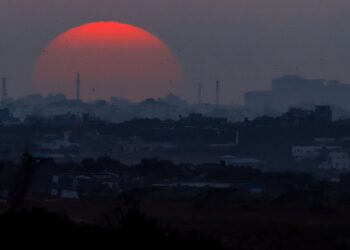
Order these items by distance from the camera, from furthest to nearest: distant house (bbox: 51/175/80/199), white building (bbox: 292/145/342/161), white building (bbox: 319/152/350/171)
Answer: white building (bbox: 292/145/342/161)
white building (bbox: 319/152/350/171)
distant house (bbox: 51/175/80/199)

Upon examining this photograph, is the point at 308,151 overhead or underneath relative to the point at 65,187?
overhead

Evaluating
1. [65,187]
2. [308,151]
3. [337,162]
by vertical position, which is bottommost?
[65,187]

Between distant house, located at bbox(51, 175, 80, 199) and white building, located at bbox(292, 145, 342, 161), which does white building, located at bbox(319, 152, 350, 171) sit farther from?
distant house, located at bbox(51, 175, 80, 199)

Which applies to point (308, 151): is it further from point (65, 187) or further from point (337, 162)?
point (65, 187)

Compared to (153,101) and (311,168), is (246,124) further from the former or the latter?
(153,101)

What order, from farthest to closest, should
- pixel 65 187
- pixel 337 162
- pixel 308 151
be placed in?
pixel 308 151 < pixel 337 162 < pixel 65 187

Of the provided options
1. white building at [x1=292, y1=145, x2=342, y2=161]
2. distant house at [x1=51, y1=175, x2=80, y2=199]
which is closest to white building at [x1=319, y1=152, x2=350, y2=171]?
white building at [x1=292, y1=145, x2=342, y2=161]

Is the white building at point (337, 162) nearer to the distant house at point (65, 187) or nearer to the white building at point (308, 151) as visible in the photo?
the white building at point (308, 151)

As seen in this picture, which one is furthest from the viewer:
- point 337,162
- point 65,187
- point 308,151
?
point 308,151

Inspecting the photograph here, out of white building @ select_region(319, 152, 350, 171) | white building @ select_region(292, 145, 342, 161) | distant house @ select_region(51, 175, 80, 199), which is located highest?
white building @ select_region(292, 145, 342, 161)

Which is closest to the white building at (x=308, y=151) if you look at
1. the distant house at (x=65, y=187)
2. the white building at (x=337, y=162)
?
the white building at (x=337, y=162)

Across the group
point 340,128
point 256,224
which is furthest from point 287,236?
point 340,128

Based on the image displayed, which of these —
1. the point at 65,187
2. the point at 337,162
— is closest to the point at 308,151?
the point at 337,162
